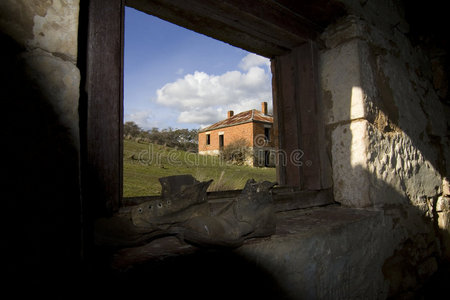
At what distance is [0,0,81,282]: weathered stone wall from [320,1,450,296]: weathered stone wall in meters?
1.45

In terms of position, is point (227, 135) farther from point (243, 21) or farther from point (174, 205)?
point (174, 205)

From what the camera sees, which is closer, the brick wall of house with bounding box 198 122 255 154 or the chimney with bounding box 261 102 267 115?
the brick wall of house with bounding box 198 122 255 154

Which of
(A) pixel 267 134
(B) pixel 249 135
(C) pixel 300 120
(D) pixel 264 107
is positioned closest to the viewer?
(C) pixel 300 120

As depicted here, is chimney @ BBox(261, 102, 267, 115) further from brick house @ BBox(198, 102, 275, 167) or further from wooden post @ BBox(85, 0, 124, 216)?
wooden post @ BBox(85, 0, 124, 216)

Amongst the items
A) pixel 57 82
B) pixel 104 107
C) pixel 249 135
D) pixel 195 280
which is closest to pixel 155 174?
pixel 104 107

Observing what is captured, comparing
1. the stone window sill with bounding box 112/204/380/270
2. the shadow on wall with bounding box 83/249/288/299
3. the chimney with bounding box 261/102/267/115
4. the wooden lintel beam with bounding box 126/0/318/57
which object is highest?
the chimney with bounding box 261/102/267/115

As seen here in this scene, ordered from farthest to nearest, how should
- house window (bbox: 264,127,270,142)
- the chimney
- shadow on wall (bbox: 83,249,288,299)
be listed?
the chimney → house window (bbox: 264,127,270,142) → shadow on wall (bbox: 83,249,288,299)

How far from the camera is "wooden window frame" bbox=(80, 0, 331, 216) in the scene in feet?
2.89

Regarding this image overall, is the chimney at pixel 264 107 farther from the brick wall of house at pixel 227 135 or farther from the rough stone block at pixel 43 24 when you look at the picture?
the rough stone block at pixel 43 24

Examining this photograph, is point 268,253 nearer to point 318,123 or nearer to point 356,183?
point 356,183

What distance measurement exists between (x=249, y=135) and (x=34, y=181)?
51.8 feet

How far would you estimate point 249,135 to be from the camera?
16188 millimetres

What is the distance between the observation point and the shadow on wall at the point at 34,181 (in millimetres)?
525

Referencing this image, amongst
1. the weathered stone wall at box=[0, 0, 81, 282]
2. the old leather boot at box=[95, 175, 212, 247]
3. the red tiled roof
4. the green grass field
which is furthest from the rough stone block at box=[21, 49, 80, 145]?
the red tiled roof
